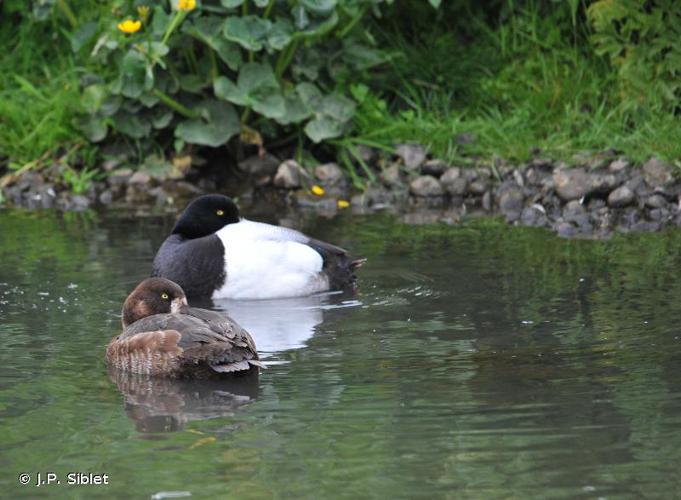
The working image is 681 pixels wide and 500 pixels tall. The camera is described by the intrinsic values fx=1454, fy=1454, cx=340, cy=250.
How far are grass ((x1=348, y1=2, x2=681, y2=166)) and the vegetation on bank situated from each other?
0.6 inches

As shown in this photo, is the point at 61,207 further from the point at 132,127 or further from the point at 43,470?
the point at 43,470

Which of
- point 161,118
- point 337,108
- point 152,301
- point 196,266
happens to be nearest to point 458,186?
point 337,108

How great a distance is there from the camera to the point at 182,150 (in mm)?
11234

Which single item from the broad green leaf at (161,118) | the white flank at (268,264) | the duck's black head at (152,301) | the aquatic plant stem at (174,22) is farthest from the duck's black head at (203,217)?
the broad green leaf at (161,118)

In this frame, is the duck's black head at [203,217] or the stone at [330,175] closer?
the duck's black head at [203,217]

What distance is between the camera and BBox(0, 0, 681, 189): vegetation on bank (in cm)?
1055

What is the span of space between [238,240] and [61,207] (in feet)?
10.00

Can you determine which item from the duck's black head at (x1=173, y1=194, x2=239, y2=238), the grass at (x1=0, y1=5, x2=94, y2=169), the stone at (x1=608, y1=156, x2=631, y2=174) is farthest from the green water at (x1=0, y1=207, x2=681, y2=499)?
the grass at (x1=0, y1=5, x2=94, y2=169)

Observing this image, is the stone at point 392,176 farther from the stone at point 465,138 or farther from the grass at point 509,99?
the stone at point 465,138

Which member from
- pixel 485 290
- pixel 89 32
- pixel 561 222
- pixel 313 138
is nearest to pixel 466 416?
pixel 485 290

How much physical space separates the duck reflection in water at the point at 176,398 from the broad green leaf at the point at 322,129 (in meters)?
4.81

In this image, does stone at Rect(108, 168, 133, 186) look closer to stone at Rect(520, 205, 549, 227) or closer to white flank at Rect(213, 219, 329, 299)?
white flank at Rect(213, 219, 329, 299)

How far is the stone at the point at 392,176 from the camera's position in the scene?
10.9 m

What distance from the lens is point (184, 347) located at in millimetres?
6074
